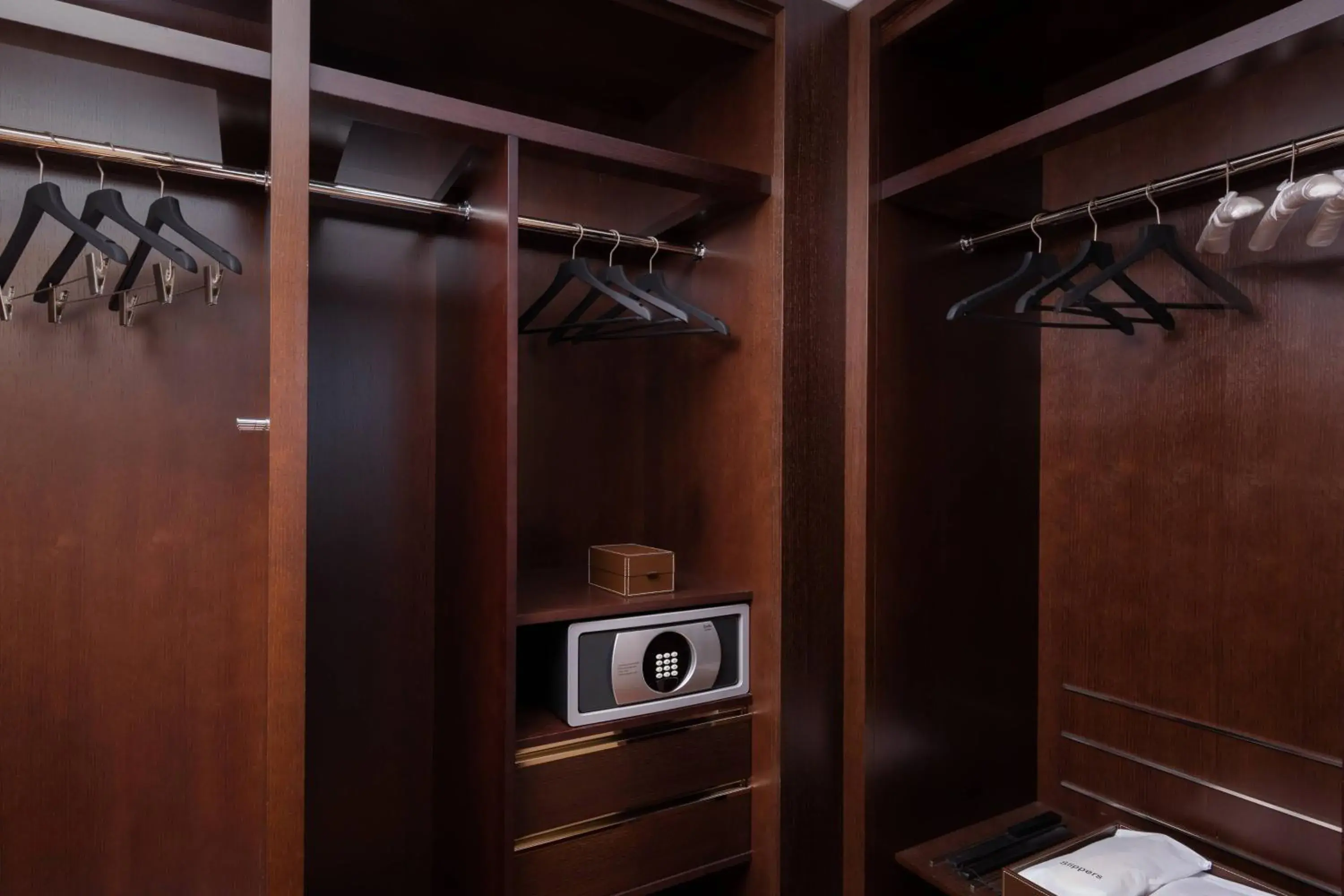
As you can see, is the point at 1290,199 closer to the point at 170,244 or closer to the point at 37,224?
the point at 170,244

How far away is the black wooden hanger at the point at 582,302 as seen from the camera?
1688 mm

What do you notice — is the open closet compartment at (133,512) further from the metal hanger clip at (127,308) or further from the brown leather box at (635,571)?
the brown leather box at (635,571)

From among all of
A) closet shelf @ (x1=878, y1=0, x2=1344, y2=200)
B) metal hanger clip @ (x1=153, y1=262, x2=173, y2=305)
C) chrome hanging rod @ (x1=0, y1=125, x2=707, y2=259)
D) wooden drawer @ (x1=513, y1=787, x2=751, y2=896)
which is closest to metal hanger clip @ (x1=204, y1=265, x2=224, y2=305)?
metal hanger clip @ (x1=153, y1=262, x2=173, y2=305)

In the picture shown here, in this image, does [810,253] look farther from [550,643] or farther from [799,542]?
[550,643]

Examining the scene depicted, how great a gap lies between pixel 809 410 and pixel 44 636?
5.07 feet

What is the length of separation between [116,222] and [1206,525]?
2.18m

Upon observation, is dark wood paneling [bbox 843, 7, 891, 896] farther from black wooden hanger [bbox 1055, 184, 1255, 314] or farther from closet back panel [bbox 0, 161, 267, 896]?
closet back panel [bbox 0, 161, 267, 896]

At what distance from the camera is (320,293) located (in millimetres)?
1843

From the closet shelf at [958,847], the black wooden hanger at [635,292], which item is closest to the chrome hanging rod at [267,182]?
the black wooden hanger at [635,292]

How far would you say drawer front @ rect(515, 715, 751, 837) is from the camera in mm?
1546

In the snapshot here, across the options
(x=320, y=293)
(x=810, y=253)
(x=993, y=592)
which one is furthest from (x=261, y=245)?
(x=993, y=592)

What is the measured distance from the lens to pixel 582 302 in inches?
76.0

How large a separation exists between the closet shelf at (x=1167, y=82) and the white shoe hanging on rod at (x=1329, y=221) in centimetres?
25

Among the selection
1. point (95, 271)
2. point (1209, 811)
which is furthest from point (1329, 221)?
point (95, 271)
